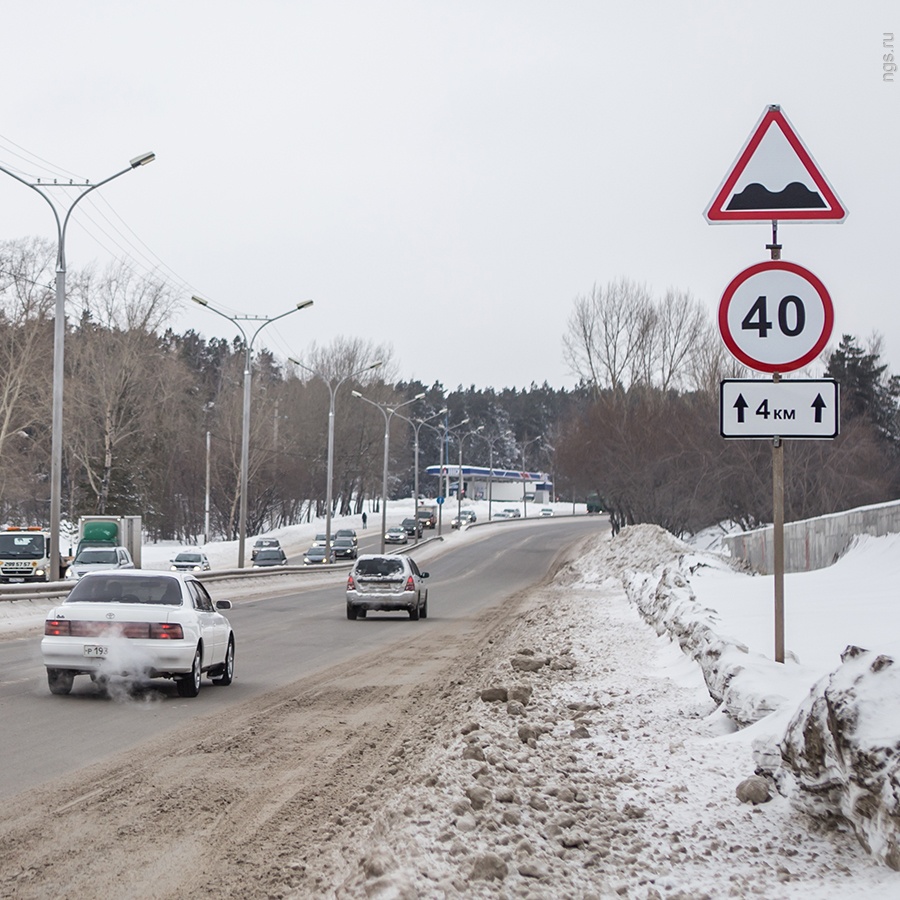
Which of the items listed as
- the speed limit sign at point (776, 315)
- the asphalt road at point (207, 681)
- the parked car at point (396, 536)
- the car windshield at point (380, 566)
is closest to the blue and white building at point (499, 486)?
the parked car at point (396, 536)

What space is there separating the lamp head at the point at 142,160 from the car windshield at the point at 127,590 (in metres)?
20.9

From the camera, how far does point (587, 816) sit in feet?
22.9

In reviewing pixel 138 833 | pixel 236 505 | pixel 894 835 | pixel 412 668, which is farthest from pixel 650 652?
pixel 236 505

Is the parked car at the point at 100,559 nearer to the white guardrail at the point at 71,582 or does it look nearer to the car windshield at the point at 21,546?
the white guardrail at the point at 71,582

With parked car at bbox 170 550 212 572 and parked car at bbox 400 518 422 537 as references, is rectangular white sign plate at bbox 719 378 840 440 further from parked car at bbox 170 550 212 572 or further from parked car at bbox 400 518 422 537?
parked car at bbox 400 518 422 537

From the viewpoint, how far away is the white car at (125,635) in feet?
46.7

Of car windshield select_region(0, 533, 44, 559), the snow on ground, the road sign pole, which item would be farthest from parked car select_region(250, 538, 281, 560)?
the road sign pole

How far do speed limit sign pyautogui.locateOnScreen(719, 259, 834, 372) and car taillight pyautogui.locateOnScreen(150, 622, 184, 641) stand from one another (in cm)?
822

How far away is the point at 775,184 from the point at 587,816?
4.19 metres

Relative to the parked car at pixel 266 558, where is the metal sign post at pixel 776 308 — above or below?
above

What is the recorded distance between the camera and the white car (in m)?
14.2

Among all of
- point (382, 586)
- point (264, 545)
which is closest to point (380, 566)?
point (382, 586)

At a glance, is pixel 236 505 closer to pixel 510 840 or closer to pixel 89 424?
pixel 89 424

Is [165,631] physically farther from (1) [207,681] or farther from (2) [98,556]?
(2) [98,556]
